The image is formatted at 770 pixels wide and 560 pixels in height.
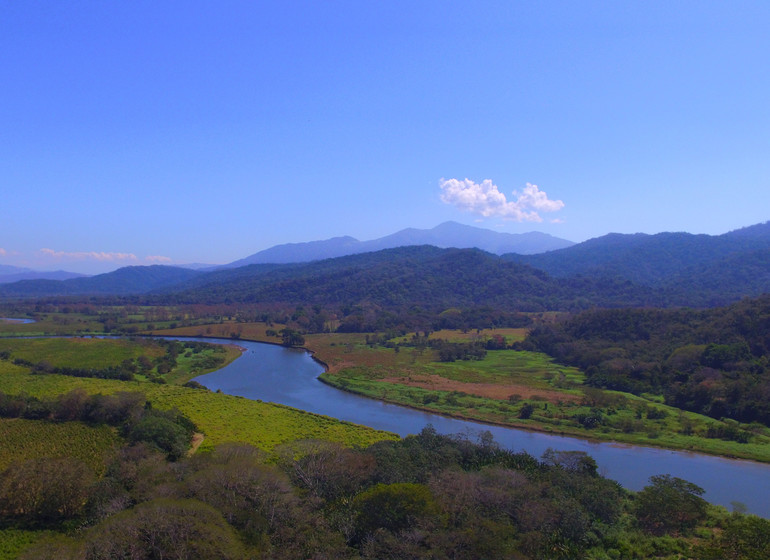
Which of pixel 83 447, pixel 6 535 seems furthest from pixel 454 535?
pixel 83 447

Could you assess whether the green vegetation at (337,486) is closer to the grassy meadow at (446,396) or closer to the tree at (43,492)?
the tree at (43,492)

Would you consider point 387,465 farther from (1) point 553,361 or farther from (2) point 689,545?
(1) point 553,361

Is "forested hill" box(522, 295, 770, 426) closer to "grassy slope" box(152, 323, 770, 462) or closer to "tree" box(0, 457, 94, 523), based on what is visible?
"grassy slope" box(152, 323, 770, 462)

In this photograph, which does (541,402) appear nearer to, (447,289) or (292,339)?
(292,339)

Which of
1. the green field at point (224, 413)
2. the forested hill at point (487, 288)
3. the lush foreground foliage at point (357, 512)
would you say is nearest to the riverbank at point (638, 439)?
the green field at point (224, 413)

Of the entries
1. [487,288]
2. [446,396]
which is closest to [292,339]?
[446,396]

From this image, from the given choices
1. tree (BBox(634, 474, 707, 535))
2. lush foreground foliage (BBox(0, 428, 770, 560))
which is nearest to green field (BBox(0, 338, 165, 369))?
lush foreground foliage (BBox(0, 428, 770, 560))
